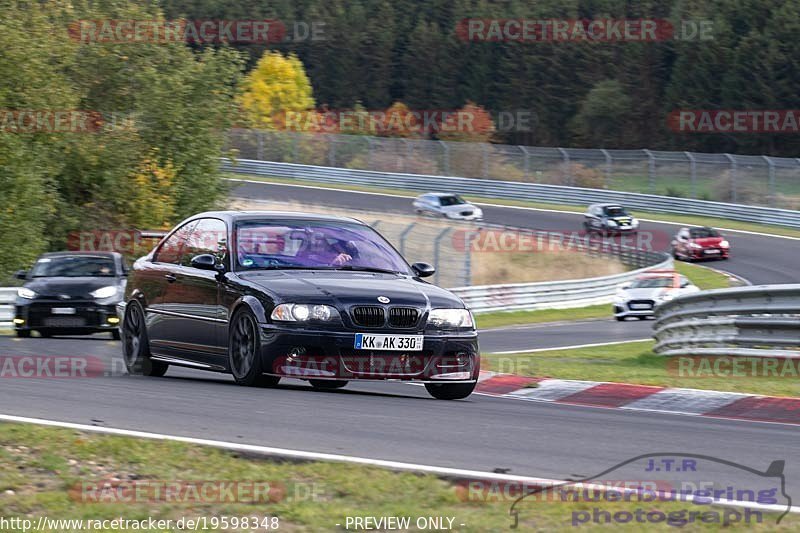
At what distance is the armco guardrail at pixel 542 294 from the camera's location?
3234 cm

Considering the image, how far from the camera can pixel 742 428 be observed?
8562 mm

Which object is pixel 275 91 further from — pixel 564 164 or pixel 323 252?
pixel 323 252

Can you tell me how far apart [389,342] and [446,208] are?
44440mm

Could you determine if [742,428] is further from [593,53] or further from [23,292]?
[593,53]

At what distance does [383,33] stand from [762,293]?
93.9 m

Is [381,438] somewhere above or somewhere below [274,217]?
below

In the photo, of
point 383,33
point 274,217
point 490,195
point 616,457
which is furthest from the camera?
point 383,33

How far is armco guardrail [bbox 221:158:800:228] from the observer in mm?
54844

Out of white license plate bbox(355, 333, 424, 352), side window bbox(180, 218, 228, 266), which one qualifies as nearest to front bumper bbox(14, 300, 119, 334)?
side window bbox(180, 218, 228, 266)

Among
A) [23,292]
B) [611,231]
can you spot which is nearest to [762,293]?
[23,292]

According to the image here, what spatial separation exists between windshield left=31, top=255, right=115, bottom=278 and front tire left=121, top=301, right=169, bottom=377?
8.51 metres

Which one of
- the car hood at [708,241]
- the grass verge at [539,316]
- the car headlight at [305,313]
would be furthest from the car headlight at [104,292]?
the car hood at [708,241]

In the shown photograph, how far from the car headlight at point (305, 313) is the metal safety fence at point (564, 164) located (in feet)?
151

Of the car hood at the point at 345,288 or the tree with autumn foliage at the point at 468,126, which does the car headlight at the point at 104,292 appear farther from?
the tree with autumn foliage at the point at 468,126
